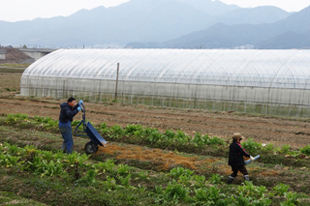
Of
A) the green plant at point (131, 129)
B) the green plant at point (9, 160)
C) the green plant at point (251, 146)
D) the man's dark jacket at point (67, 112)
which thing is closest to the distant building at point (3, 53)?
the green plant at point (131, 129)

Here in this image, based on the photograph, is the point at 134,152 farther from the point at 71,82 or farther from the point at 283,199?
the point at 71,82

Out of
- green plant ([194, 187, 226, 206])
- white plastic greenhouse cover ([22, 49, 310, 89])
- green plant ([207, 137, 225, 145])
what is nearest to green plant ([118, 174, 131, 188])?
green plant ([194, 187, 226, 206])

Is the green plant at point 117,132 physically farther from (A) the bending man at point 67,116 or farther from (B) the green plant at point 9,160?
(B) the green plant at point 9,160

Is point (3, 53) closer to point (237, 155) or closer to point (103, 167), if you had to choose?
point (103, 167)

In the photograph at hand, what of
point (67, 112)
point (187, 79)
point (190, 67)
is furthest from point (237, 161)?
point (190, 67)

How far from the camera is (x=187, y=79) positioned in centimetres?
3200

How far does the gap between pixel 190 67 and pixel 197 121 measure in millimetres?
10448

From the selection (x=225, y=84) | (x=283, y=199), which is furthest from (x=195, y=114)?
(x=283, y=199)

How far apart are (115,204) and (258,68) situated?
24212mm

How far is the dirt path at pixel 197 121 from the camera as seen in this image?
64.6 ft

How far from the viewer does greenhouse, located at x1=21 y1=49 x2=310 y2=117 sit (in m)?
28.7

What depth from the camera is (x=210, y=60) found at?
33.9 metres

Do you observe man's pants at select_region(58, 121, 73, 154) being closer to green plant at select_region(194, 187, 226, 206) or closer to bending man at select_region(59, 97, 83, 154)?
bending man at select_region(59, 97, 83, 154)

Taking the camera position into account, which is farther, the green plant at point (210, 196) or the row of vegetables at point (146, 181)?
the row of vegetables at point (146, 181)
